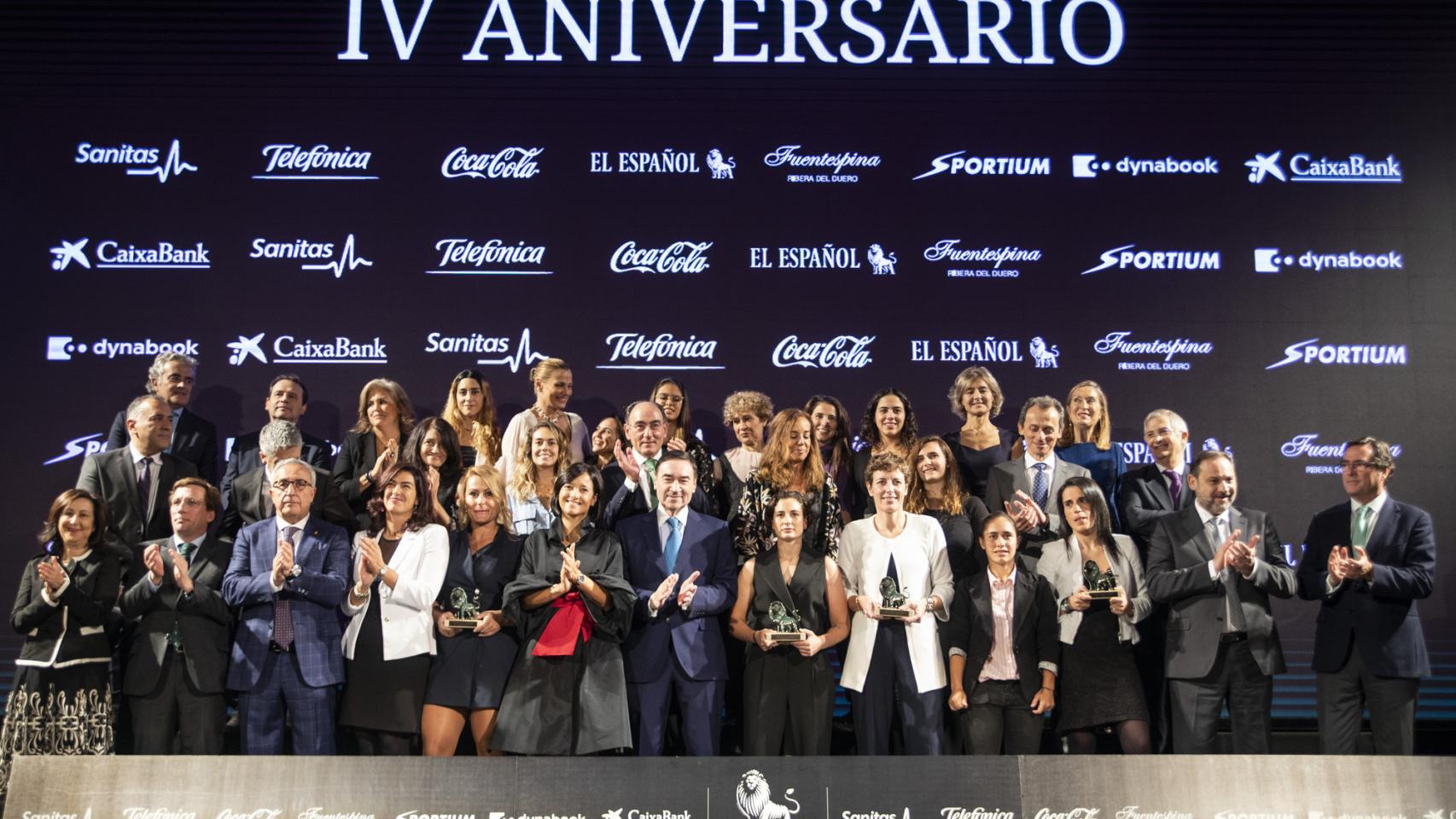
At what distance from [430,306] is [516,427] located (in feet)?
3.75

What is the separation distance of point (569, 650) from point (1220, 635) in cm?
276

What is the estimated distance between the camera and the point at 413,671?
17.8 feet

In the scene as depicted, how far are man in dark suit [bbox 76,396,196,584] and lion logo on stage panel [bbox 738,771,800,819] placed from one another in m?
3.16

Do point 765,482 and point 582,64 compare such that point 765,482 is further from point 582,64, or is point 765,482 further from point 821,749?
point 582,64

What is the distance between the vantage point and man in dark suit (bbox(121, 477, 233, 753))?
17.5 feet

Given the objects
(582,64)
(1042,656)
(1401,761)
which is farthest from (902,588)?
(582,64)

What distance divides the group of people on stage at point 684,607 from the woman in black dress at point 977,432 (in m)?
0.26

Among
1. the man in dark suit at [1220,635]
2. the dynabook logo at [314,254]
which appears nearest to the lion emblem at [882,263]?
the man in dark suit at [1220,635]

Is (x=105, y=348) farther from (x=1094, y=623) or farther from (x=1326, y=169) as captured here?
(x=1326, y=169)

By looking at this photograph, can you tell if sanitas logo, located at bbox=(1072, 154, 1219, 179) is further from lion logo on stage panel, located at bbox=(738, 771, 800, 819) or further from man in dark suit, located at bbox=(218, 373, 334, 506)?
man in dark suit, located at bbox=(218, 373, 334, 506)

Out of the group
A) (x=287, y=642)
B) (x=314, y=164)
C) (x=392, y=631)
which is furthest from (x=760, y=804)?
(x=314, y=164)

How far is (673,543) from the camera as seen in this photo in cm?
568

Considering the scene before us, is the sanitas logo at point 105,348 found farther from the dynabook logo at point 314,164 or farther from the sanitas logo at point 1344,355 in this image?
the sanitas logo at point 1344,355

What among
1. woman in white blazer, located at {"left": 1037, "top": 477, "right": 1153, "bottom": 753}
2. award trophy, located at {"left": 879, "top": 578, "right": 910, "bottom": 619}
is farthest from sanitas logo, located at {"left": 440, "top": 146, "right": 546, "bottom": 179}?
woman in white blazer, located at {"left": 1037, "top": 477, "right": 1153, "bottom": 753}
